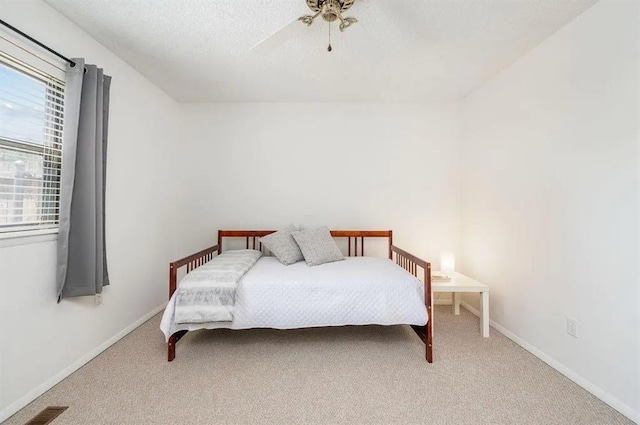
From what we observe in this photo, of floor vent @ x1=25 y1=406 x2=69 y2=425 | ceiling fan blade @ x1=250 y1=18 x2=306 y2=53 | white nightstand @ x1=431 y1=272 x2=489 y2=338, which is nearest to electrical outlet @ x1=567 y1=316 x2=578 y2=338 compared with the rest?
white nightstand @ x1=431 y1=272 x2=489 y2=338

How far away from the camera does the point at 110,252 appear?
2.20m

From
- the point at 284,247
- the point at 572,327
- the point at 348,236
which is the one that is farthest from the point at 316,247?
the point at 572,327

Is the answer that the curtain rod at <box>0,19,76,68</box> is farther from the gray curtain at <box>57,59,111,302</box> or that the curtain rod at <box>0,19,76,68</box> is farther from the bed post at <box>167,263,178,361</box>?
the bed post at <box>167,263,178,361</box>

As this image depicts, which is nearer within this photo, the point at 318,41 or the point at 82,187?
the point at 82,187

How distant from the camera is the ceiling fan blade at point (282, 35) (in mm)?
1740

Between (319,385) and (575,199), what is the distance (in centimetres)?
201

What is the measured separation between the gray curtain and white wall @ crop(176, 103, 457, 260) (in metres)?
1.32

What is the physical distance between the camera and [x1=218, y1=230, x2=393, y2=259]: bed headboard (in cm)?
313

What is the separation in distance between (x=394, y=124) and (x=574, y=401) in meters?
2.72

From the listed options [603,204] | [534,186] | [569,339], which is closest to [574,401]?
[569,339]

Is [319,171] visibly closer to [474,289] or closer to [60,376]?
[474,289]

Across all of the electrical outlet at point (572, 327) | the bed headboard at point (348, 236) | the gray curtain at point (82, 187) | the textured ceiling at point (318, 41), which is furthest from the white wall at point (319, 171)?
the electrical outlet at point (572, 327)

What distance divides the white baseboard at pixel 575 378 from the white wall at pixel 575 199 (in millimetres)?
10

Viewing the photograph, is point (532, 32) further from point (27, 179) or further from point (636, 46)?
point (27, 179)
